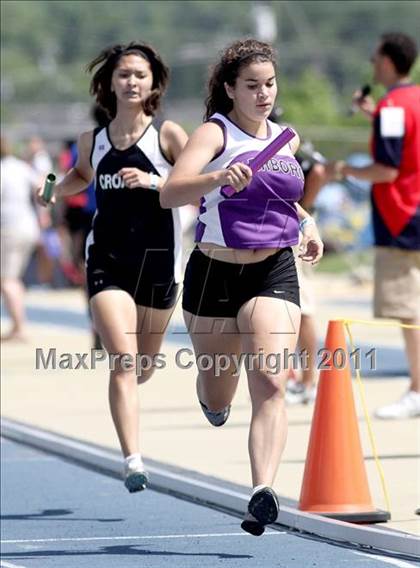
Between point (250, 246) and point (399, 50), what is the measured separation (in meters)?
4.65

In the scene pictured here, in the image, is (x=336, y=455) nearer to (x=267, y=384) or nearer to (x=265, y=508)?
(x=267, y=384)

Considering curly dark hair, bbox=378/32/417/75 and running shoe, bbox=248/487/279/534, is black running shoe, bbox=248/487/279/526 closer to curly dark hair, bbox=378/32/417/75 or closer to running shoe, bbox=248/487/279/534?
running shoe, bbox=248/487/279/534

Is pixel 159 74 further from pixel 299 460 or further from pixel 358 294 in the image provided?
pixel 358 294

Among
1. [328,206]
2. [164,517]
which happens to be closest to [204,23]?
[328,206]

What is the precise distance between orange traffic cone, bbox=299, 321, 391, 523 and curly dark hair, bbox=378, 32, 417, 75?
3722mm

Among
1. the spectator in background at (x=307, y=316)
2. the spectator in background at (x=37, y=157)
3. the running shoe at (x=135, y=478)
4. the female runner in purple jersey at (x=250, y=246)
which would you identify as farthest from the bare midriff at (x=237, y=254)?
the spectator in background at (x=37, y=157)

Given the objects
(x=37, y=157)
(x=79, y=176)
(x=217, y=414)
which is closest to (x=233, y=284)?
(x=217, y=414)

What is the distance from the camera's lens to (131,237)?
824 centimetres

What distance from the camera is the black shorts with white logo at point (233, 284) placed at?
719 centimetres

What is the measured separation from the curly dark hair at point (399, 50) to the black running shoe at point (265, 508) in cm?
519

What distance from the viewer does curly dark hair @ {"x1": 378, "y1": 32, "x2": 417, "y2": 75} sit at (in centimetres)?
1134

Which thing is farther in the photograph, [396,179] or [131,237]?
[396,179]

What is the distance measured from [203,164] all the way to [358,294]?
16555mm

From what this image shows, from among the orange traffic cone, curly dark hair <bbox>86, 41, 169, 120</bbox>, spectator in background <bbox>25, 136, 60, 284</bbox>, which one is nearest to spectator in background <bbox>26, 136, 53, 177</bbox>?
spectator in background <bbox>25, 136, 60, 284</bbox>
